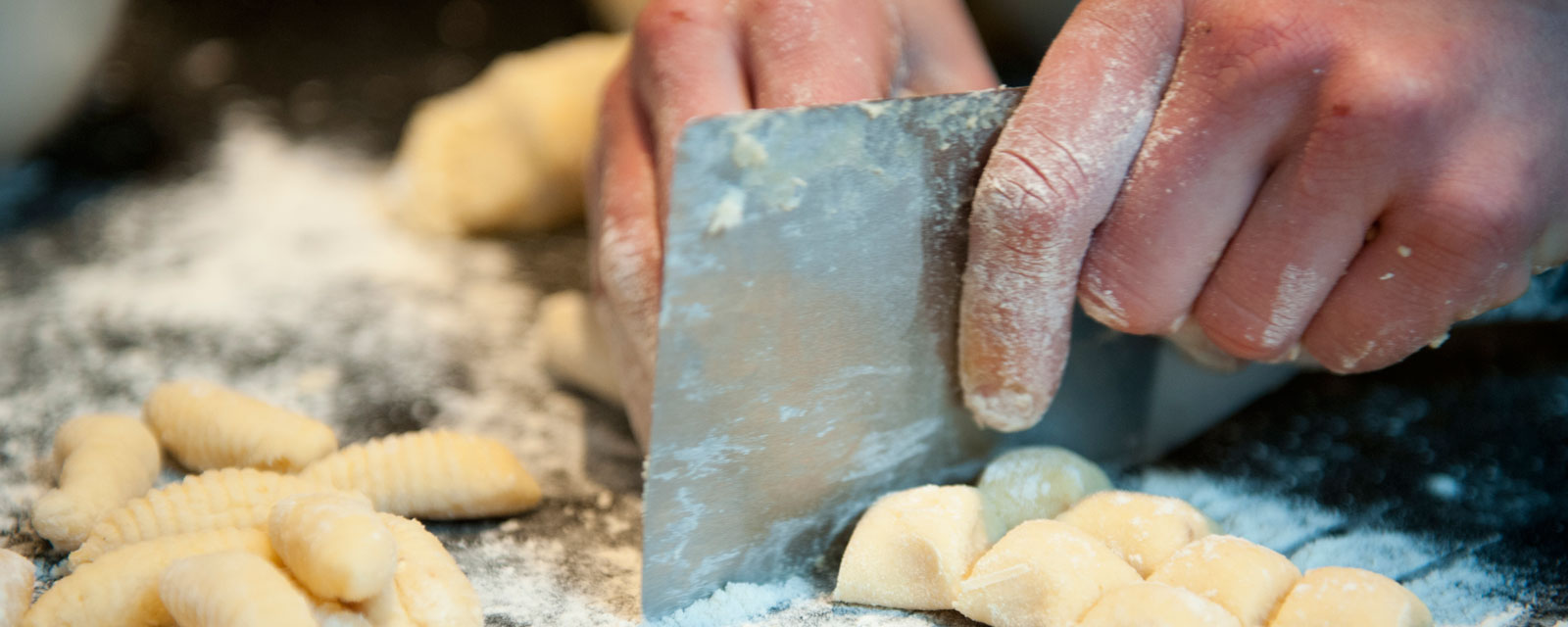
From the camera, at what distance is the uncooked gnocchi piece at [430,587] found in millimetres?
913

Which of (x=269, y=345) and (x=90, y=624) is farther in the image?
(x=269, y=345)

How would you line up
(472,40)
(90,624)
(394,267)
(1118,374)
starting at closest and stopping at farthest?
(90,624)
(1118,374)
(394,267)
(472,40)

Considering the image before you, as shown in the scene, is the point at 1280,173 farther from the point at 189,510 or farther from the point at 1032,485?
the point at 189,510

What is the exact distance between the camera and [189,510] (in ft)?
3.38

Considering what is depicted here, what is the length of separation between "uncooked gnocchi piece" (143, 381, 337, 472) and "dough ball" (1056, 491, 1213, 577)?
81 cm

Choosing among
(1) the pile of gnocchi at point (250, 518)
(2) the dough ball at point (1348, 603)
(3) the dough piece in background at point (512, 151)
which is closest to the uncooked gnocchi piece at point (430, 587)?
(1) the pile of gnocchi at point (250, 518)

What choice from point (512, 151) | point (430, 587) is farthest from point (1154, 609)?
point (512, 151)

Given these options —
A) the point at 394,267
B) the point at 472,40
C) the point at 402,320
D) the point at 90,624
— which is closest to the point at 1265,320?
the point at 90,624

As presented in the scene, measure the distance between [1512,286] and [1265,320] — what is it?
22cm

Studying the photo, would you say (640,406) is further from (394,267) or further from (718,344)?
(394,267)

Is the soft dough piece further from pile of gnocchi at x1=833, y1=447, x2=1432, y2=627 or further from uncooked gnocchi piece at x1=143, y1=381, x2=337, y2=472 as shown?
uncooked gnocchi piece at x1=143, y1=381, x2=337, y2=472

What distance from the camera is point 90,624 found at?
90 centimetres

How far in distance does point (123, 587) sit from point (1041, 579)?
0.78m

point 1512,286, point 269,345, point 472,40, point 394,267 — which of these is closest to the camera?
point 1512,286
